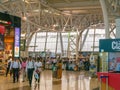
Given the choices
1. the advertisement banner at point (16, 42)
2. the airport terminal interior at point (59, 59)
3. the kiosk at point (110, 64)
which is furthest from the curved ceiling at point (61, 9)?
the kiosk at point (110, 64)

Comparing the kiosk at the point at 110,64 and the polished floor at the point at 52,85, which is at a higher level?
the kiosk at the point at 110,64

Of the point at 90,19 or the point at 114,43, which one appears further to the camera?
the point at 90,19

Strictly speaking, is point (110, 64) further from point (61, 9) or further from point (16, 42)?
point (61, 9)

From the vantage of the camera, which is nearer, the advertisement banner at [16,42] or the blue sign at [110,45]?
the blue sign at [110,45]

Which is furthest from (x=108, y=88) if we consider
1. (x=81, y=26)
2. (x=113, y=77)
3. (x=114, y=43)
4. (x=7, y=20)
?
(x=81, y=26)

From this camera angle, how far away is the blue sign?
12.3m

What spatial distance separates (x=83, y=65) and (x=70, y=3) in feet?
40.3

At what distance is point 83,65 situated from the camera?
4166cm

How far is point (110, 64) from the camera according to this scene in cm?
1246

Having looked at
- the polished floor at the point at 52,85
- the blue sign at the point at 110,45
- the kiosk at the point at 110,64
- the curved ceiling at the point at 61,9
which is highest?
the curved ceiling at the point at 61,9

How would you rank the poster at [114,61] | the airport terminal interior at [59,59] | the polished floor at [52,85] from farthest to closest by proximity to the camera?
the polished floor at [52,85]
the airport terminal interior at [59,59]
the poster at [114,61]

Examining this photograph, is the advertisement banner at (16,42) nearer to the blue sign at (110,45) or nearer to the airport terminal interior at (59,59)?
the airport terminal interior at (59,59)

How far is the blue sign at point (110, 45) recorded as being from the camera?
40.4 ft

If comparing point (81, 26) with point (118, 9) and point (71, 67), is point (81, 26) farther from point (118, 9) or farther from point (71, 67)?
point (118, 9)
